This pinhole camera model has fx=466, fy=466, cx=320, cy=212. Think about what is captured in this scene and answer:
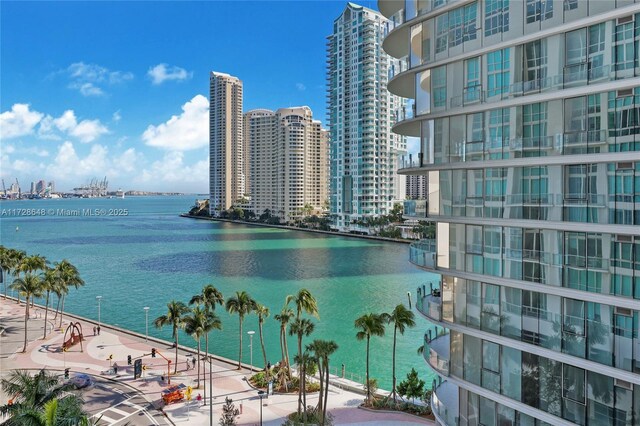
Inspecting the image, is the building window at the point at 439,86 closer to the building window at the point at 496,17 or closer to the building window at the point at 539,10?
the building window at the point at 496,17

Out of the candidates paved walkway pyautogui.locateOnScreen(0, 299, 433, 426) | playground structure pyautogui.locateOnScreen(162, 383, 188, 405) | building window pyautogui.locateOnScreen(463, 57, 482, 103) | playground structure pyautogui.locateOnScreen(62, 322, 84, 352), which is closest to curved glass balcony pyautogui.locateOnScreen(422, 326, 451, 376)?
paved walkway pyautogui.locateOnScreen(0, 299, 433, 426)

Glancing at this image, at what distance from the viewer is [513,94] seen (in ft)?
42.3

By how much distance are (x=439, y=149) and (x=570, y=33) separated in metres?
4.69

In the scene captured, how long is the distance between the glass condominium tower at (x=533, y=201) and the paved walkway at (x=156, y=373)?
10.00 m

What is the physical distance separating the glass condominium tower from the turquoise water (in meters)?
19.6

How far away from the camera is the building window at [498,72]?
13.2 metres

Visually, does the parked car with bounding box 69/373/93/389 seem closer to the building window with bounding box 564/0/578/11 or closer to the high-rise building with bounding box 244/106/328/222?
the building window with bounding box 564/0/578/11

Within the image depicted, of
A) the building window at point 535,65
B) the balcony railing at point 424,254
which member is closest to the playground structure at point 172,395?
the balcony railing at point 424,254

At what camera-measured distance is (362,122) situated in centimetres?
13775

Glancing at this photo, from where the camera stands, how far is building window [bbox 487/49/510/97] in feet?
43.3

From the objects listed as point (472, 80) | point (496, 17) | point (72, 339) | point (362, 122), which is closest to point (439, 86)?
point (472, 80)

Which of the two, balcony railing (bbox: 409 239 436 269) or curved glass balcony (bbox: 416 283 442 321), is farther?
balcony railing (bbox: 409 239 436 269)

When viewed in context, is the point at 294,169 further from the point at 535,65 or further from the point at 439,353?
the point at 535,65

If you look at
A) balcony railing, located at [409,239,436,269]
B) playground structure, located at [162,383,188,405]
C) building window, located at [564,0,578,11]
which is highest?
building window, located at [564,0,578,11]
